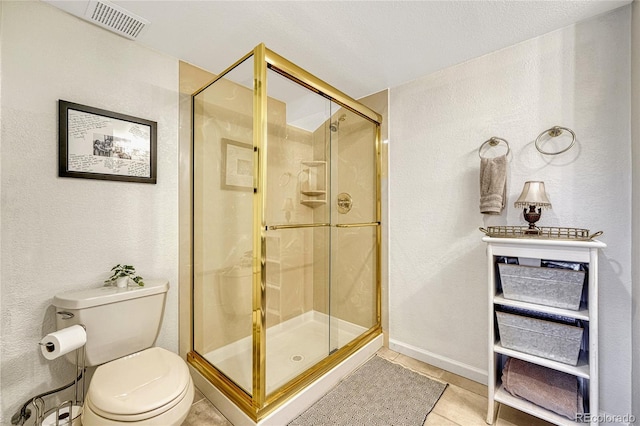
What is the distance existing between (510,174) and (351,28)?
1375mm

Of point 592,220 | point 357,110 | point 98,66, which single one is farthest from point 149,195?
point 592,220

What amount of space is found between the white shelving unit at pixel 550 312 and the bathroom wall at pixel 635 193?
7.0 inches

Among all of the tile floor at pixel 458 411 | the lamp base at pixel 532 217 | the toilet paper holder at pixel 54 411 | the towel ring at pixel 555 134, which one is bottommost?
the tile floor at pixel 458 411

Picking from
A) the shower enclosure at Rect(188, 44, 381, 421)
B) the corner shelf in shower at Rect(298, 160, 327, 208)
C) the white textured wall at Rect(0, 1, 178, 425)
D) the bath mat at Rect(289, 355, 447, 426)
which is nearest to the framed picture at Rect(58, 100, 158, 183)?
the white textured wall at Rect(0, 1, 178, 425)

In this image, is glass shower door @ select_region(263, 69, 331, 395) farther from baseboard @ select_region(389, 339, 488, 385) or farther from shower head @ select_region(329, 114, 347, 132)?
baseboard @ select_region(389, 339, 488, 385)

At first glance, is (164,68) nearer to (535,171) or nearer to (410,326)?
(535,171)

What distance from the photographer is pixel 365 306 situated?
234 centimetres

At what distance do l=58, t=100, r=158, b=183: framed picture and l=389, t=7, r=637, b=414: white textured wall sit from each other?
6.11 ft

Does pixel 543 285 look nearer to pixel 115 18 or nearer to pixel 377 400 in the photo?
pixel 377 400

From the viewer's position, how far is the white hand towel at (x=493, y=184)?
5.44ft

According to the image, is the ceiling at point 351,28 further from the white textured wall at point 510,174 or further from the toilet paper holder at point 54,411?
the toilet paper holder at point 54,411

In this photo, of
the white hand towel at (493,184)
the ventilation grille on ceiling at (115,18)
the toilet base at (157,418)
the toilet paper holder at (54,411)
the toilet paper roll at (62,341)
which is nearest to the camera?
the toilet base at (157,418)

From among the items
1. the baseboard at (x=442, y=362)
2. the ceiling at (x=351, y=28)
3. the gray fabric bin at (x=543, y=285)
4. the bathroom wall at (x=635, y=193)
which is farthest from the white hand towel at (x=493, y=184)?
the baseboard at (x=442, y=362)

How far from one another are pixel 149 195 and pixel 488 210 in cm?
219
